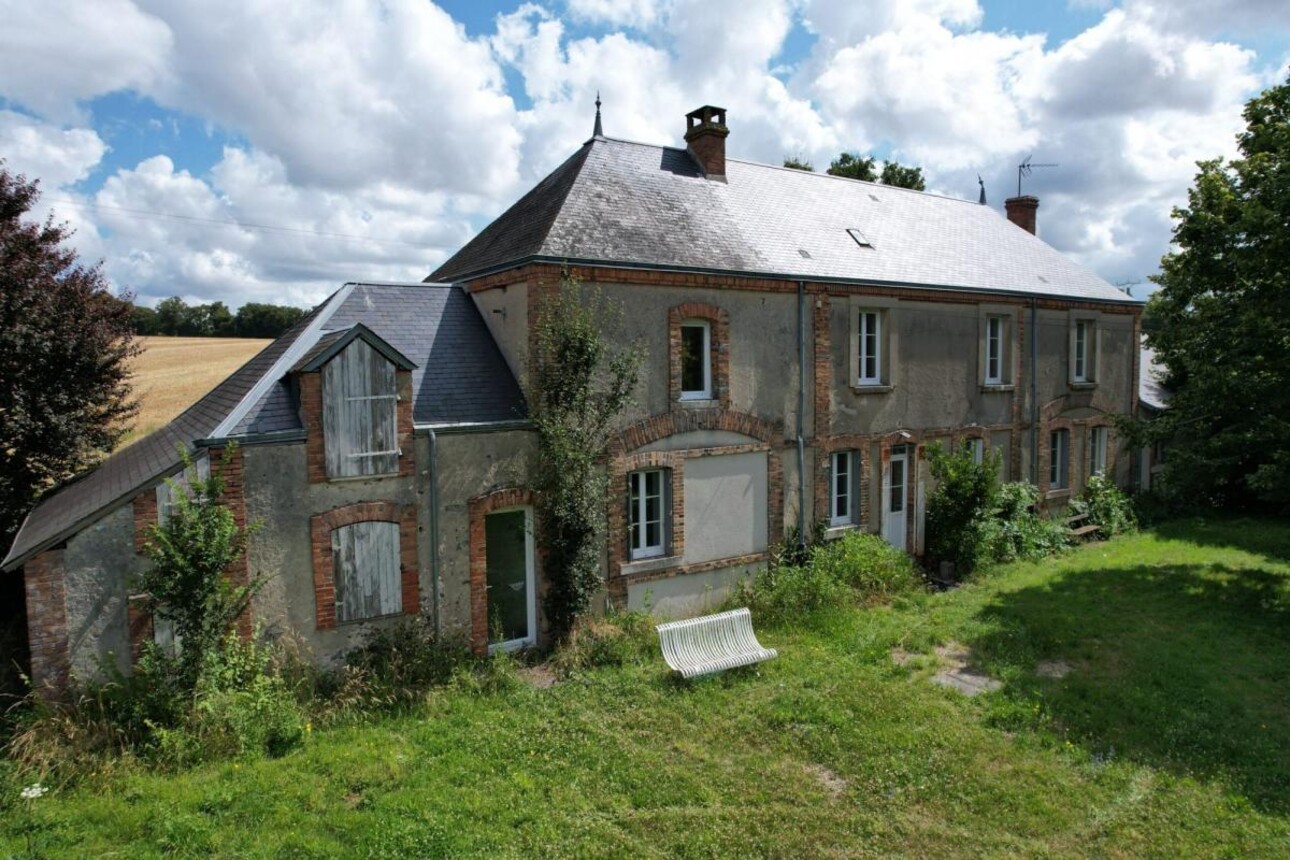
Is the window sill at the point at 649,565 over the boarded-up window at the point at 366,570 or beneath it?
beneath

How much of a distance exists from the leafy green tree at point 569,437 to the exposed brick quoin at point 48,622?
5.51 metres

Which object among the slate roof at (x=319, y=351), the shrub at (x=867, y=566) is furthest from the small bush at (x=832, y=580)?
the slate roof at (x=319, y=351)

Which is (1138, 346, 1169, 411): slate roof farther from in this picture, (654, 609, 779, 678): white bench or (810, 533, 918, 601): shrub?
(654, 609, 779, 678): white bench

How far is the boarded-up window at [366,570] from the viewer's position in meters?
9.81

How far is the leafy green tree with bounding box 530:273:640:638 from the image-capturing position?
10.7m

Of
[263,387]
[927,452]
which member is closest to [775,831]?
[263,387]

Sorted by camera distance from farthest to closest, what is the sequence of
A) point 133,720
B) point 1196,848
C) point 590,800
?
1. point 133,720
2. point 590,800
3. point 1196,848

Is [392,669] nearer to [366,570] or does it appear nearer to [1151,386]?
[366,570]

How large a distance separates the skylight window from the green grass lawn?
8.20 metres

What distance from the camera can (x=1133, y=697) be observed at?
9.45 metres

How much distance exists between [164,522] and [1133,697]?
11.6 m

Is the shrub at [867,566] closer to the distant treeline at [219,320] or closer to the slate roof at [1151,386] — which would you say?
the slate roof at [1151,386]

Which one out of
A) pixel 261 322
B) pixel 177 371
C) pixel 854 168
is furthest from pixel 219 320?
pixel 854 168

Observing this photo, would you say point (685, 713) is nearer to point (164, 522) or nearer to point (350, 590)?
point (350, 590)
